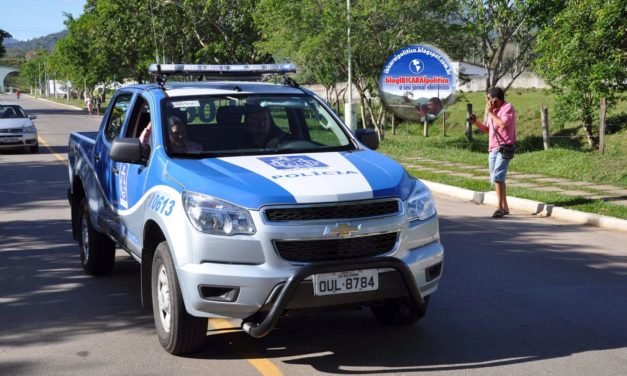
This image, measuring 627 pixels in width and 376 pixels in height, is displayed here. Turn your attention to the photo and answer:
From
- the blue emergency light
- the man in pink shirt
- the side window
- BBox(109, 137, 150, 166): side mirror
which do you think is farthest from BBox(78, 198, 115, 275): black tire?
the man in pink shirt

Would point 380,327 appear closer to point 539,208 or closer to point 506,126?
point 506,126

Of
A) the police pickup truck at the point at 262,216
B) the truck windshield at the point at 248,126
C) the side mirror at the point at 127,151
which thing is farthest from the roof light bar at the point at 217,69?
the side mirror at the point at 127,151

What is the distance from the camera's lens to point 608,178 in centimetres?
1452

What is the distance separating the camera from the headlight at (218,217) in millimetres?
4910

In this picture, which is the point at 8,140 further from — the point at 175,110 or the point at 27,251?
the point at 175,110

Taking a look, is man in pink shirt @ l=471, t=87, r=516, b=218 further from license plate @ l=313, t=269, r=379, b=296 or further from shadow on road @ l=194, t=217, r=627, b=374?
license plate @ l=313, t=269, r=379, b=296

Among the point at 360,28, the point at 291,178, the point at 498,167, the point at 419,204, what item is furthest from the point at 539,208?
the point at 360,28

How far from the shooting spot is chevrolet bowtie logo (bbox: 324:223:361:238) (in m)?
4.94

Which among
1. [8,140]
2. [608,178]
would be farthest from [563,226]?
[8,140]

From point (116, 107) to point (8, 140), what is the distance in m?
17.1

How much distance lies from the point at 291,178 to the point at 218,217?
546 mm

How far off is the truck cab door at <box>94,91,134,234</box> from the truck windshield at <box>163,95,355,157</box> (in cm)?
94

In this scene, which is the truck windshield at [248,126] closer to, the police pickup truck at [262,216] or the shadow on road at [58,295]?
the police pickup truck at [262,216]

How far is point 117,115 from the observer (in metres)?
7.56
